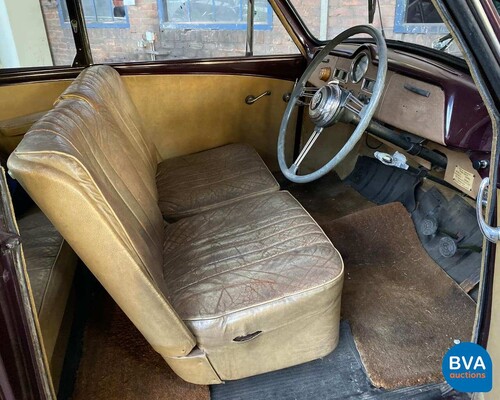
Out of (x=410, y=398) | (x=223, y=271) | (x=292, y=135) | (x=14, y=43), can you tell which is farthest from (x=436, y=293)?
(x=14, y=43)

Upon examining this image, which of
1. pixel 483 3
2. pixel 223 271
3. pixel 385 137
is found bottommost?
pixel 223 271

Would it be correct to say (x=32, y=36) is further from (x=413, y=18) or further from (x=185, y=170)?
(x=413, y=18)

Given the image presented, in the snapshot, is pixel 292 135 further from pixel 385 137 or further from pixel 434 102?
pixel 434 102

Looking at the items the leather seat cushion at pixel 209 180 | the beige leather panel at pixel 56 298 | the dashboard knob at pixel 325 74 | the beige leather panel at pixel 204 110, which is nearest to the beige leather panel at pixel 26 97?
the beige leather panel at pixel 204 110

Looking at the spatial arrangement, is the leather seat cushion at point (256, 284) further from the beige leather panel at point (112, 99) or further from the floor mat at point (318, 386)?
the beige leather panel at point (112, 99)

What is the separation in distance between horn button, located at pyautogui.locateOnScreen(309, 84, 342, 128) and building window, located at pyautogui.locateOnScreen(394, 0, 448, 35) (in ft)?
1.99

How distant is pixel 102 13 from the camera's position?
7.97ft

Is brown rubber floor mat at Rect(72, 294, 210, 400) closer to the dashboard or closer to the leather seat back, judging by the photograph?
the leather seat back

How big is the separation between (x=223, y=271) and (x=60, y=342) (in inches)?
23.2

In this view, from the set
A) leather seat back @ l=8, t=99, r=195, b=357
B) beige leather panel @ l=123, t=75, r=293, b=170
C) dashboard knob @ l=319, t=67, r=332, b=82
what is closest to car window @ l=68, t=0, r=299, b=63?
beige leather panel @ l=123, t=75, r=293, b=170

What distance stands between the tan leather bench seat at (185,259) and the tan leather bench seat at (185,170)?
0.13 meters

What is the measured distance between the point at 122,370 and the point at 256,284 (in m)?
0.59

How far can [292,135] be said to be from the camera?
2568 mm

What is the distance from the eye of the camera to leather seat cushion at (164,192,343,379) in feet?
3.49
